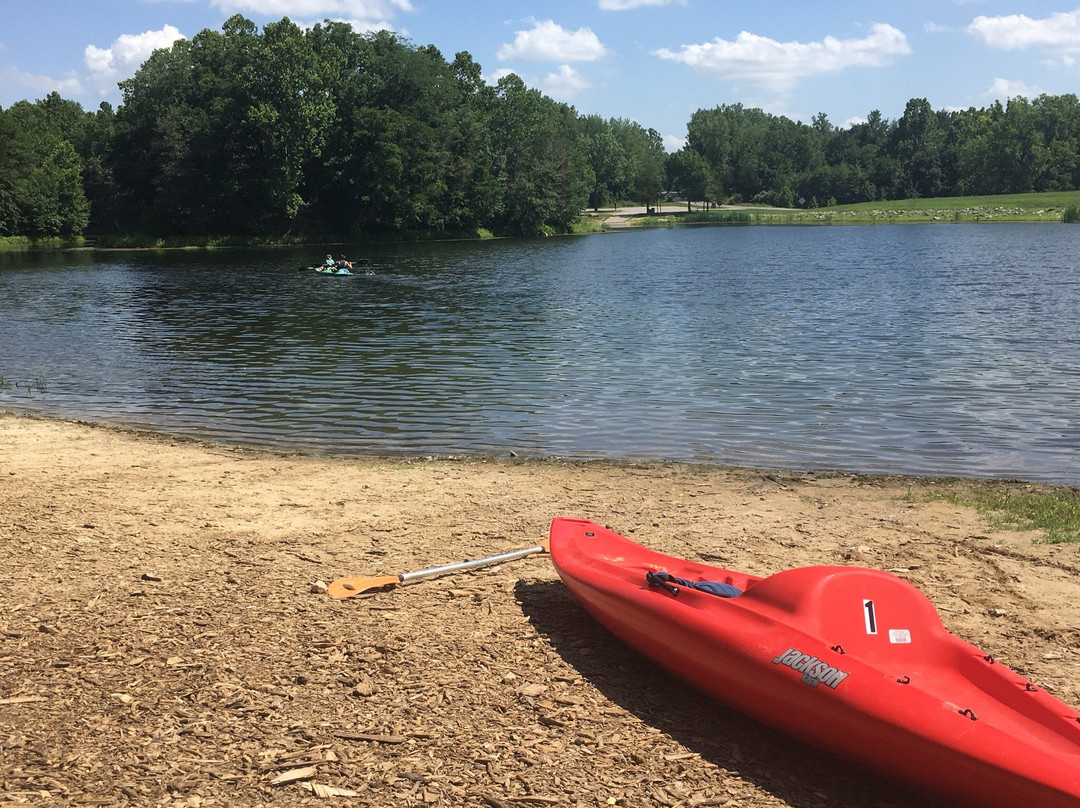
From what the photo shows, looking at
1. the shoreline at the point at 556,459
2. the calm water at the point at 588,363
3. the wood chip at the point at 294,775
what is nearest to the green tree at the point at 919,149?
the calm water at the point at 588,363

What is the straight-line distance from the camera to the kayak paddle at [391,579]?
6.67 meters

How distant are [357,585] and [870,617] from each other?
367 cm

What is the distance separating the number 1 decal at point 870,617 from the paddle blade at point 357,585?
3.45 m

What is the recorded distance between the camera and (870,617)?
4996 mm

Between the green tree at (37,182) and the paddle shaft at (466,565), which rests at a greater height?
the green tree at (37,182)

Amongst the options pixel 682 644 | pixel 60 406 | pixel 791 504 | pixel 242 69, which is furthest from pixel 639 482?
pixel 242 69

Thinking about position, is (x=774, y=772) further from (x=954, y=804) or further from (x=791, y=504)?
(x=791, y=504)

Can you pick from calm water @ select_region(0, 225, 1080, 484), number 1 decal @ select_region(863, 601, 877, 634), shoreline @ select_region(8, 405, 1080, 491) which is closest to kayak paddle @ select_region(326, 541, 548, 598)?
number 1 decal @ select_region(863, 601, 877, 634)

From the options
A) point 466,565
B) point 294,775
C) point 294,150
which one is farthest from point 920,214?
point 294,775

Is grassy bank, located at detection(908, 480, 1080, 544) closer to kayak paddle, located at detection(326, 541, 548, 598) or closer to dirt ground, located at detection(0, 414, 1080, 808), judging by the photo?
dirt ground, located at detection(0, 414, 1080, 808)

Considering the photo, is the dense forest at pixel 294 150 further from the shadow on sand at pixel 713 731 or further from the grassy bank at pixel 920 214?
the shadow on sand at pixel 713 731

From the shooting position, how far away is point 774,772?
15.5 feet

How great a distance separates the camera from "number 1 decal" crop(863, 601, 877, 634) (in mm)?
4941

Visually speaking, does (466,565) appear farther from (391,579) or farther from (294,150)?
(294,150)
